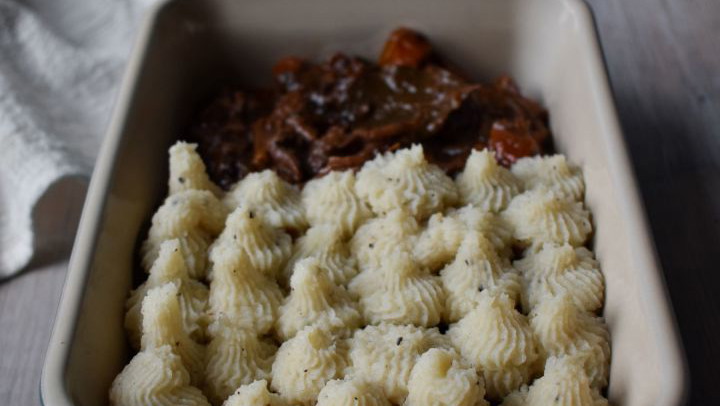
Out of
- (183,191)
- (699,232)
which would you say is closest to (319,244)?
(183,191)

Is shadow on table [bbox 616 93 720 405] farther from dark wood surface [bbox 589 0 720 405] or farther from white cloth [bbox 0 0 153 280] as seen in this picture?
white cloth [bbox 0 0 153 280]

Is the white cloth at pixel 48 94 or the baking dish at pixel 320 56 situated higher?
the baking dish at pixel 320 56

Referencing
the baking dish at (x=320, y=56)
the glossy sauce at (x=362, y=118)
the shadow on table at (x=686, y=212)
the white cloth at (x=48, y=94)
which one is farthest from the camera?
the white cloth at (x=48, y=94)

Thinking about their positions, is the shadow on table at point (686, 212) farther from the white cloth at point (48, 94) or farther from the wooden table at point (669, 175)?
the white cloth at point (48, 94)

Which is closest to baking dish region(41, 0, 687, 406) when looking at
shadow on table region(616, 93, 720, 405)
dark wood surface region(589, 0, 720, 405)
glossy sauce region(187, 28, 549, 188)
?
glossy sauce region(187, 28, 549, 188)

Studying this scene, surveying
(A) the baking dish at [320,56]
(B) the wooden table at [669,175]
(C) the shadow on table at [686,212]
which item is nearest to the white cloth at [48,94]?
(B) the wooden table at [669,175]

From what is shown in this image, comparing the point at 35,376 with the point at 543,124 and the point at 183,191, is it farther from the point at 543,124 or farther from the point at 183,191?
the point at 543,124
